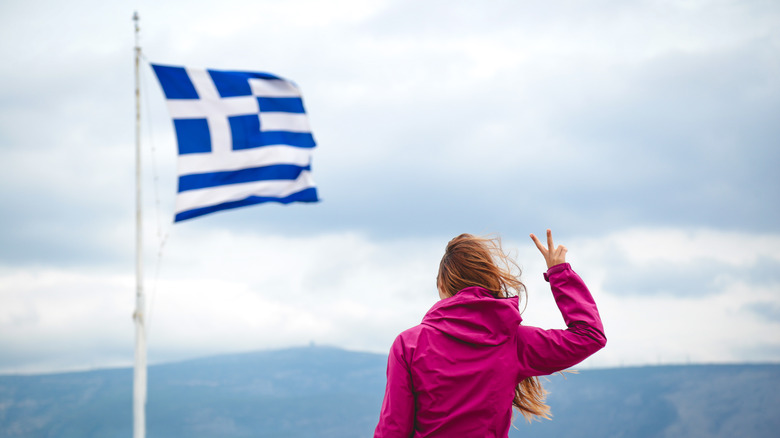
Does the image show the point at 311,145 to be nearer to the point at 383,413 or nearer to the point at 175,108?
the point at 175,108

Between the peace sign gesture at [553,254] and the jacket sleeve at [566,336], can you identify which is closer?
the jacket sleeve at [566,336]

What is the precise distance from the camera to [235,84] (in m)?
17.3

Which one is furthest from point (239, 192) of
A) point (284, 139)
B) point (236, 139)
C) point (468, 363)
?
point (468, 363)

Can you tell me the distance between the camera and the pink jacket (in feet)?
13.9

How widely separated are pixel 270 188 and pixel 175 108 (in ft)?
9.21

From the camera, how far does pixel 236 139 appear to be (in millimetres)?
17156

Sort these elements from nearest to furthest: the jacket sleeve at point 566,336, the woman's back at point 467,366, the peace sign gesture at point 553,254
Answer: the woman's back at point 467,366, the jacket sleeve at point 566,336, the peace sign gesture at point 553,254

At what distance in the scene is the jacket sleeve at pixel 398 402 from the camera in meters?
4.26

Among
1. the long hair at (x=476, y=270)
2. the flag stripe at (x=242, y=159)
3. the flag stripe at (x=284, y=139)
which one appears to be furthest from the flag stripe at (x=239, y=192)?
the long hair at (x=476, y=270)

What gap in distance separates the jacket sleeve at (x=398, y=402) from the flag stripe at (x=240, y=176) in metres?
12.6

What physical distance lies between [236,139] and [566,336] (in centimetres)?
1387

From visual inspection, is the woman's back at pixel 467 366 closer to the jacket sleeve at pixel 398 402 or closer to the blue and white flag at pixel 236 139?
the jacket sleeve at pixel 398 402

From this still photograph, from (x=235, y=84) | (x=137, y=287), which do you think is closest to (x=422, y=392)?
(x=137, y=287)

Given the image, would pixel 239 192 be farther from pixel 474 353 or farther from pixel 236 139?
pixel 474 353
